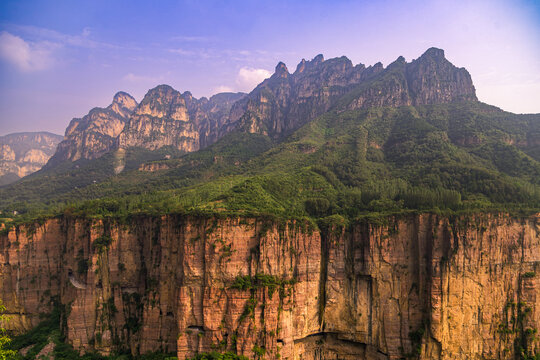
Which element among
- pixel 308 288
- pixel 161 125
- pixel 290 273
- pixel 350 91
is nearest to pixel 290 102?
pixel 350 91

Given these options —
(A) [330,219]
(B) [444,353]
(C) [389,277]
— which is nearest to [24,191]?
(A) [330,219]

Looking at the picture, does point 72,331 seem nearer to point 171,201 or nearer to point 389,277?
point 171,201

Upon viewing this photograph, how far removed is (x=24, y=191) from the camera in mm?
110562

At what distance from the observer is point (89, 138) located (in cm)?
16925

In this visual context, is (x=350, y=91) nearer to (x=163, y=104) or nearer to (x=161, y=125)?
(x=161, y=125)

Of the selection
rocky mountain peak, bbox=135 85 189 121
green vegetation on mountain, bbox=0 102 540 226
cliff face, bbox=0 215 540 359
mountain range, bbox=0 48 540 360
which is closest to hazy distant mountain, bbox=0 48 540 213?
green vegetation on mountain, bbox=0 102 540 226

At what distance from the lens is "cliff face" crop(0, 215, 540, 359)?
37.0 m

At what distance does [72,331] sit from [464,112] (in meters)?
102

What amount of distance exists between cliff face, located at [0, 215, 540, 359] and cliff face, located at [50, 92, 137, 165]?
139005 mm

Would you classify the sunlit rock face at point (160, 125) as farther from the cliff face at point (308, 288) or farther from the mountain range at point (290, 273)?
the cliff face at point (308, 288)

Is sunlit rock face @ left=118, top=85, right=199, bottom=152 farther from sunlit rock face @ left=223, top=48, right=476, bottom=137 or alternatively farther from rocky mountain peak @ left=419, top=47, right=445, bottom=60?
→ rocky mountain peak @ left=419, top=47, right=445, bottom=60

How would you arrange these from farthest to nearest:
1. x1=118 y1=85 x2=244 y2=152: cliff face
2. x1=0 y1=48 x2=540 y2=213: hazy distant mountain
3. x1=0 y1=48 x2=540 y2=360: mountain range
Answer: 1. x1=118 y1=85 x2=244 y2=152: cliff face
2. x1=0 y1=48 x2=540 y2=213: hazy distant mountain
3. x1=0 y1=48 x2=540 y2=360: mountain range

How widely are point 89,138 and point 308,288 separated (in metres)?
167

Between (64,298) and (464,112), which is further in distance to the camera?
(464,112)
